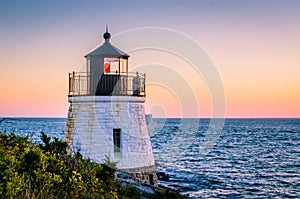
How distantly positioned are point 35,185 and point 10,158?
1.93ft

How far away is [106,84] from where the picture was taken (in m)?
14.9

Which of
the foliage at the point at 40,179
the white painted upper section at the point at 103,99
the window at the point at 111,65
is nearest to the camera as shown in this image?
the foliage at the point at 40,179

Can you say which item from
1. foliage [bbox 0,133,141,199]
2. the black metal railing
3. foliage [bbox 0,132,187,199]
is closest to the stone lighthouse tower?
the black metal railing

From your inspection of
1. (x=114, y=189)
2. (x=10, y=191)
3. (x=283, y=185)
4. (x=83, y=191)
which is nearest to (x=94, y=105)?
(x=114, y=189)

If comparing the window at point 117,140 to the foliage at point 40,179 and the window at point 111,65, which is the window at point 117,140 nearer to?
the window at point 111,65

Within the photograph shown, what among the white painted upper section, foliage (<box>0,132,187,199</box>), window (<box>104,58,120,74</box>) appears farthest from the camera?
window (<box>104,58,120,74</box>)

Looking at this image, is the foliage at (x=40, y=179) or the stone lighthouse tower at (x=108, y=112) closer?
the foliage at (x=40, y=179)

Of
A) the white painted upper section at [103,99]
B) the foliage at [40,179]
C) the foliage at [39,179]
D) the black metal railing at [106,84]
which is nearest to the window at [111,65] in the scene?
the black metal railing at [106,84]

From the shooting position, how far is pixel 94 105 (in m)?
14.9

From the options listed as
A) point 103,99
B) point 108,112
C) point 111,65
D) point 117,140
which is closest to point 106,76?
point 111,65

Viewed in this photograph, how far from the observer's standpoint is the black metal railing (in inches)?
588

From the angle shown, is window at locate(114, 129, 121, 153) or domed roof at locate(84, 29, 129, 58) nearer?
domed roof at locate(84, 29, 129, 58)

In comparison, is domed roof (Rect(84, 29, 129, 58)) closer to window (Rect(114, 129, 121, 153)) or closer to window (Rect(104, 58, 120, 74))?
window (Rect(104, 58, 120, 74))

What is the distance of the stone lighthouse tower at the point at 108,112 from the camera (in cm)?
1495
